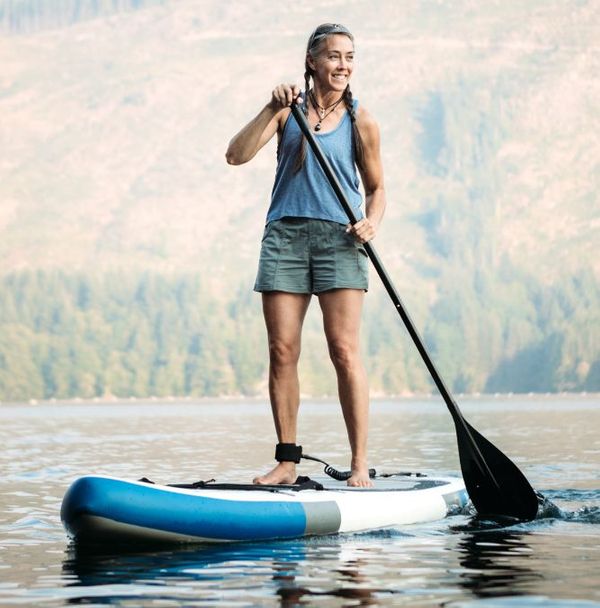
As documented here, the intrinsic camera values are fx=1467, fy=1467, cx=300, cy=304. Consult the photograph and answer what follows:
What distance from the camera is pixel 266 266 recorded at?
9.24 metres

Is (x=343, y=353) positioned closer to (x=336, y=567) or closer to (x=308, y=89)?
(x=308, y=89)

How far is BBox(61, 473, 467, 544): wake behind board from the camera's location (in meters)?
8.00

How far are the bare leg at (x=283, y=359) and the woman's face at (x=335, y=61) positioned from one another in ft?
4.49

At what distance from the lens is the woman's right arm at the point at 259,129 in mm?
8891

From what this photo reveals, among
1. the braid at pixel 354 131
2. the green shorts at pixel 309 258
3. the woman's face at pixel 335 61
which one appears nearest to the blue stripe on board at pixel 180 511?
the green shorts at pixel 309 258

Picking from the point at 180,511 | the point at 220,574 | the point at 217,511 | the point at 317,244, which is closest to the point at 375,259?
the point at 317,244

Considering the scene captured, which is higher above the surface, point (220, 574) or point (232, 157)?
point (232, 157)

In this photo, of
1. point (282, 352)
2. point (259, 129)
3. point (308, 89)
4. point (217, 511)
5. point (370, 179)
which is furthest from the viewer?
point (370, 179)

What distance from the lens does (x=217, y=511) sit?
325 inches

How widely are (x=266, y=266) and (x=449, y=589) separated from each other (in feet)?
10.00

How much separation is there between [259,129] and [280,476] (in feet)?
7.19

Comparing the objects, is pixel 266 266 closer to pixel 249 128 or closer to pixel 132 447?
pixel 249 128

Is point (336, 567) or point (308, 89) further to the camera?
point (308, 89)

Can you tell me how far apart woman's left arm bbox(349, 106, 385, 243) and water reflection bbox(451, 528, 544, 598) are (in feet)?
6.57
